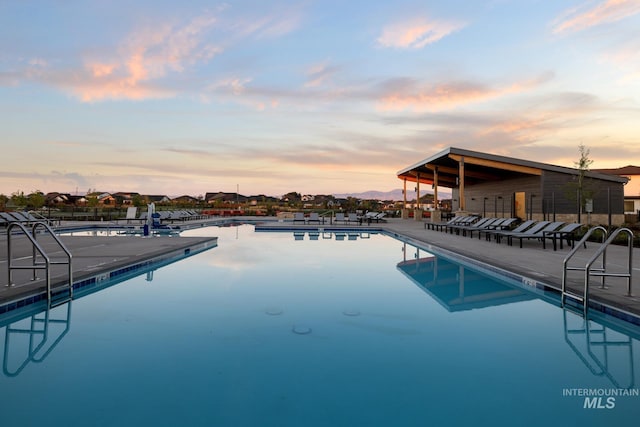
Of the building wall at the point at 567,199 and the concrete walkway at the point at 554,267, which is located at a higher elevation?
the building wall at the point at 567,199

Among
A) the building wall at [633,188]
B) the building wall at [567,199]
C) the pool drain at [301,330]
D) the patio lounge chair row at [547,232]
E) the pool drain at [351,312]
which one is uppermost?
the building wall at [633,188]

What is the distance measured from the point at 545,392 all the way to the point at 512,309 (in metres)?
2.60

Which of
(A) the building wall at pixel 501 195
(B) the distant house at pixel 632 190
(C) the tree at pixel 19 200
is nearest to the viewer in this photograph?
(A) the building wall at pixel 501 195

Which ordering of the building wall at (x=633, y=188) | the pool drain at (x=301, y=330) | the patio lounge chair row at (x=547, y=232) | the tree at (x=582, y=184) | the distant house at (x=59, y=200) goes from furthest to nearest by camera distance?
the distant house at (x=59, y=200), the building wall at (x=633, y=188), the tree at (x=582, y=184), the patio lounge chair row at (x=547, y=232), the pool drain at (x=301, y=330)

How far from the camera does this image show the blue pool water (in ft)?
8.48

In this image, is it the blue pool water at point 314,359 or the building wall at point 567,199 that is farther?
the building wall at point 567,199

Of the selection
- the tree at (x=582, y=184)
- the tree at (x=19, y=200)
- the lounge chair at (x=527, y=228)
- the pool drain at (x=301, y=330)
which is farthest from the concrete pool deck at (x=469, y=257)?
the tree at (x=19, y=200)

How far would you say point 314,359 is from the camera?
11.6 ft

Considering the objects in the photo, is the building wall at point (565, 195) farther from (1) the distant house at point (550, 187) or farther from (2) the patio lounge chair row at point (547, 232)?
(2) the patio lounge chair row at point (547, 232)

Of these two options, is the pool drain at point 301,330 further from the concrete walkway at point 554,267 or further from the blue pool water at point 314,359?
the concrete walkway at point 554,267

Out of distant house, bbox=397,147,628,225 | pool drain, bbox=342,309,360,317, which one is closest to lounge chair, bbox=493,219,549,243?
distant house, bbox=397,147,628,225

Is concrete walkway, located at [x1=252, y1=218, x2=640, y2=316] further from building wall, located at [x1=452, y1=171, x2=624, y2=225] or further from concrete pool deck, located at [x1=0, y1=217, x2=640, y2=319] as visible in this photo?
building wall, located at [x1=452, y1=171, x2=624, y2=225]

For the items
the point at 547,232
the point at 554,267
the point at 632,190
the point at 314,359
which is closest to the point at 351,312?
the point at 314,359

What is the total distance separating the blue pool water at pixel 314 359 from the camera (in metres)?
2.58
